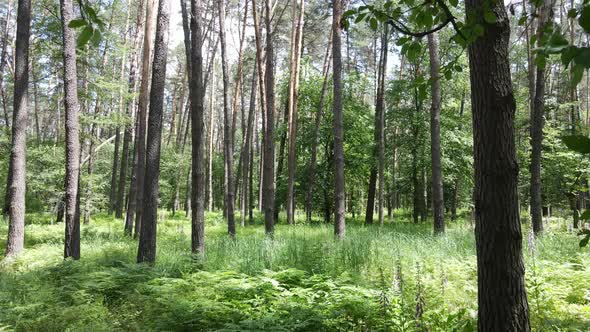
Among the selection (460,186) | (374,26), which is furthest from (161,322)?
(460,186)

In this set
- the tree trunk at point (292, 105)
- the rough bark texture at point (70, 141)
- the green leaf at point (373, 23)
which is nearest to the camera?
the green leaf at point (373, 23)

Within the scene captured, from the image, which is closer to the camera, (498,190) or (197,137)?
(498,190)

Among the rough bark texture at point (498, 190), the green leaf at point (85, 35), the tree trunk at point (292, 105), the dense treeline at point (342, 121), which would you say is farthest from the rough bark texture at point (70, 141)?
the tree trunk at point (292, 105)

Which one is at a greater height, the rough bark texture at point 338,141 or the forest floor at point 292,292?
the rough bark texture at point 338,141

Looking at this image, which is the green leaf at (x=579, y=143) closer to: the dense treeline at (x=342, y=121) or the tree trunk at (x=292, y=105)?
the dense treeline at (x=342, y=121)

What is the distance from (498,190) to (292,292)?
3524mm

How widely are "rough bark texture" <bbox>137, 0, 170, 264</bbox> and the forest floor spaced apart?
21.1 inches

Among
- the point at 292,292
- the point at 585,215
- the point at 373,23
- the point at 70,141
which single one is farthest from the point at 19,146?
the point at 585,215

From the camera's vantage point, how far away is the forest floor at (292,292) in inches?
160

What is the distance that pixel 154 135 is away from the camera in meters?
8.12

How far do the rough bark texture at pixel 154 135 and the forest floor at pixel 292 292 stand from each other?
1.76 feet

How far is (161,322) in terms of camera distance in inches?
177

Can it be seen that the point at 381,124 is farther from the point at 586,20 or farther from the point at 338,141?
the point at 586,20

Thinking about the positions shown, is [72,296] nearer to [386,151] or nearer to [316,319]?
[316,319]
